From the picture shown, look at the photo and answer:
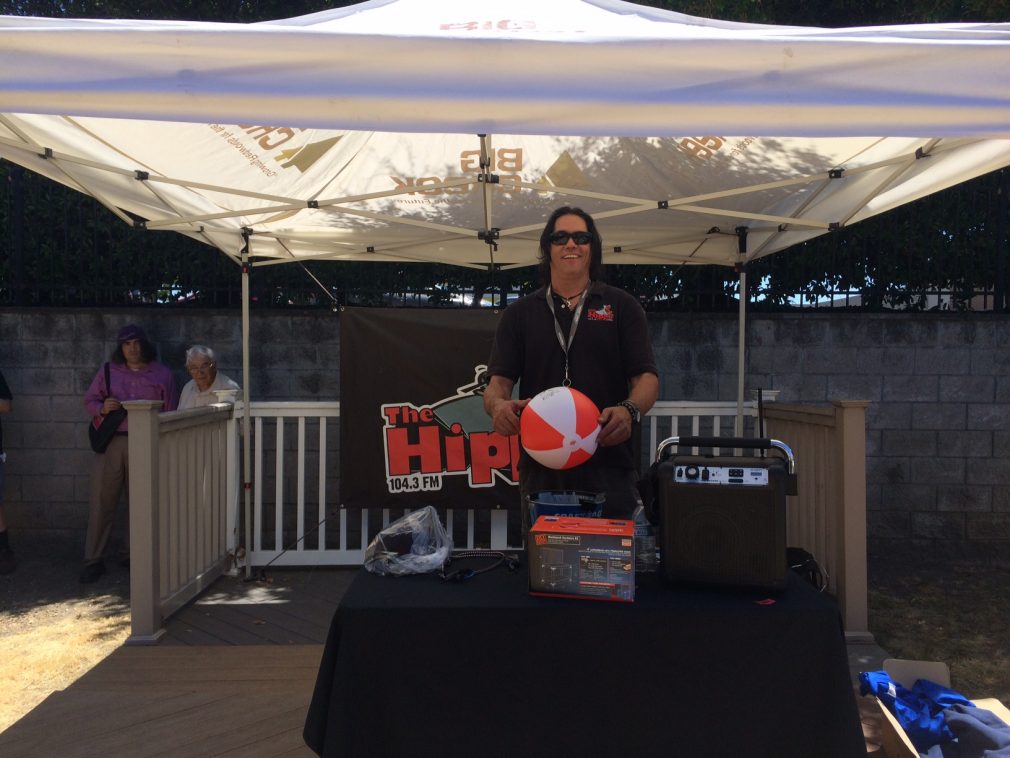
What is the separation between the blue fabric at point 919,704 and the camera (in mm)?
2590

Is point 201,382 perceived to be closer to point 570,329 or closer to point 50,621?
point 50,621

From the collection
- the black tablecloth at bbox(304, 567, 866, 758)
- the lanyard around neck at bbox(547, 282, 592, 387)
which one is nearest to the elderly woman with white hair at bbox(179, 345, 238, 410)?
the lanyard around neck at bbox(547, 282, 592, 387)

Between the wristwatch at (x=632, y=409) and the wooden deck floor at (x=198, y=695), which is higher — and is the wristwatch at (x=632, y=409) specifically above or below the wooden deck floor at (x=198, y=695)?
above

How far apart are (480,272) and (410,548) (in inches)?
162

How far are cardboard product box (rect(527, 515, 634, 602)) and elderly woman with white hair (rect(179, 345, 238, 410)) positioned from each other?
3.73m

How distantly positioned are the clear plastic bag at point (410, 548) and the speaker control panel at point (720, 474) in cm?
78

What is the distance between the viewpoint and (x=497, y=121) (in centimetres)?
227

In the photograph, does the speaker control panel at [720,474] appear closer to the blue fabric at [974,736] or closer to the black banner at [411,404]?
the blue fabric at [974,736]

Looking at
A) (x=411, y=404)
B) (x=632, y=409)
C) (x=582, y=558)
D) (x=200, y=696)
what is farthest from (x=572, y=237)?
(x=411, y=404)

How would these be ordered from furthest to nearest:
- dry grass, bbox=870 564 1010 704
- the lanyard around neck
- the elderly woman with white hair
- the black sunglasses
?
the elderly woman with white hair
dry grass, bbox=870 564 1010 704
the lanyard around neck
the black sunglasses

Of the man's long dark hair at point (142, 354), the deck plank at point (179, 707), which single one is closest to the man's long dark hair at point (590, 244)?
the deck plank at point (179, 707)

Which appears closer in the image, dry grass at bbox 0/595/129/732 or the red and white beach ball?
the red and white beach ball

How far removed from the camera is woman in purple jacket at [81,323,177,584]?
539 cm

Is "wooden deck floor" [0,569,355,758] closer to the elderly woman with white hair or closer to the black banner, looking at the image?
the black banner
